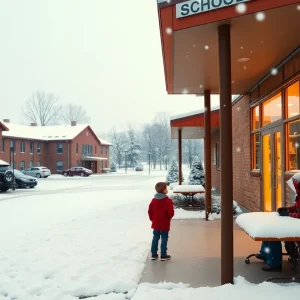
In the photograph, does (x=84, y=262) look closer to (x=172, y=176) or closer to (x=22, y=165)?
(x=172, y=176)

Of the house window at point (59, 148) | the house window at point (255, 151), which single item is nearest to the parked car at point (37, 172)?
the house window at point (59, 148)

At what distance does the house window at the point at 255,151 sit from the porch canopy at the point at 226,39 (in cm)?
318

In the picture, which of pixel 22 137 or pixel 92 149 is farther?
pixel 92 149

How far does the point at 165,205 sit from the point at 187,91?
598 cm

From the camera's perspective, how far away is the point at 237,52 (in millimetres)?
7406

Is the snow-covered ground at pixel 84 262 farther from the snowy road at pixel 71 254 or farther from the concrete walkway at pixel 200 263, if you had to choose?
the concrete walkway at pixel 200 263

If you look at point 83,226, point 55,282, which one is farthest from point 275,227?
point 83,226

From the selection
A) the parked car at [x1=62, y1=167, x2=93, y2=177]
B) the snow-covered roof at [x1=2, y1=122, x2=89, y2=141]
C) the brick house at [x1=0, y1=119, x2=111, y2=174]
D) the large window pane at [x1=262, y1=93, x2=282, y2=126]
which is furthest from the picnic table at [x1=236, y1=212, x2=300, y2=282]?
the snow-covered roof at [x1=2, y1=122, x2=89, y2=141]

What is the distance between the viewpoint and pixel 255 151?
37.3 ft

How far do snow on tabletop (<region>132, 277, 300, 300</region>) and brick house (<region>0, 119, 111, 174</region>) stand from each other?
47.3 m

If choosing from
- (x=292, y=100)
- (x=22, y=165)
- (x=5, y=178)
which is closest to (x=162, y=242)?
(x=292, y=100)

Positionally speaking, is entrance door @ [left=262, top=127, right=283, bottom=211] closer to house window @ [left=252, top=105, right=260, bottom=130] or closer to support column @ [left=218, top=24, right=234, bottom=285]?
house window @ [left=252, top=105, right=260, bottom=130]

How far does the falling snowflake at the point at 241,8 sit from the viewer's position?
5184 millimetres

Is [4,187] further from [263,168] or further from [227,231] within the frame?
[227,231]
